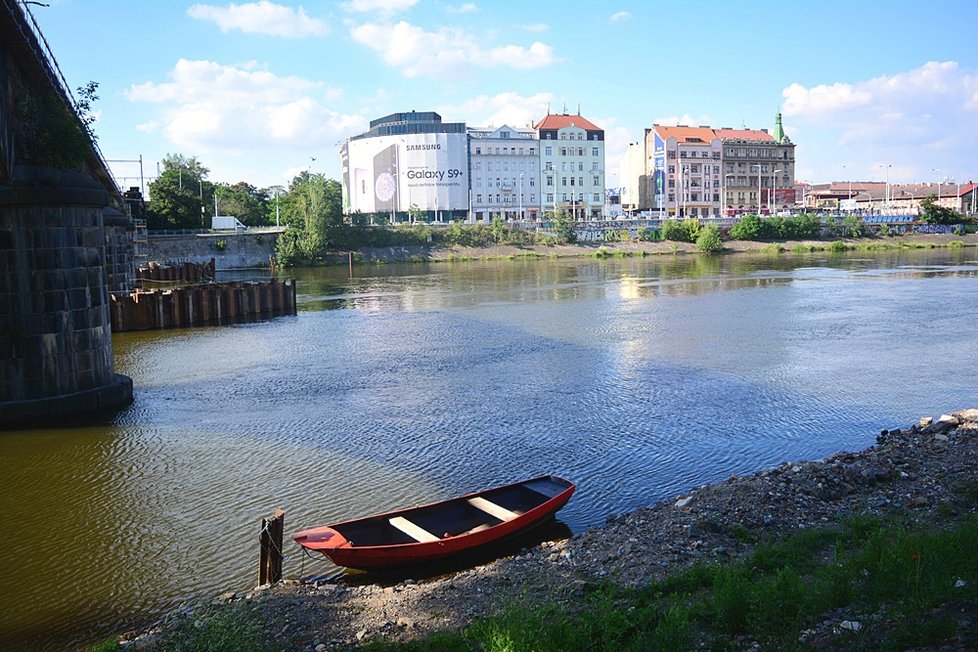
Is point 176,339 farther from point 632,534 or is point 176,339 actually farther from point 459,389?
point 632,534

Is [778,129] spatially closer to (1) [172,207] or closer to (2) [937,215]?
(2) [937,215]

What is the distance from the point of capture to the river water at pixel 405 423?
16125mm

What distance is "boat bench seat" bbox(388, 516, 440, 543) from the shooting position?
1465 centimetres

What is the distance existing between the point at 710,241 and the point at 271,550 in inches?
4612

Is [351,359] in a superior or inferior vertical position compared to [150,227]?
inferior

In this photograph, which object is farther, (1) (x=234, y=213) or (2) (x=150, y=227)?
(1) (x=234, y=213)

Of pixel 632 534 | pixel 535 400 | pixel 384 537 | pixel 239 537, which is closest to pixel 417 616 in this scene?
pixel 384 537

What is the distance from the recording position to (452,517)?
15.9 meters

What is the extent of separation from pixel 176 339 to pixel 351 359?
41.9ft

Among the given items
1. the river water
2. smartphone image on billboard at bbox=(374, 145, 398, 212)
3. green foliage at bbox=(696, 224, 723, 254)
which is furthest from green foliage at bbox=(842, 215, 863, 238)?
the river water

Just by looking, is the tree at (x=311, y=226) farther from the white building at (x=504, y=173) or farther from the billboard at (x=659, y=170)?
the billboard at (x=659, y=170)

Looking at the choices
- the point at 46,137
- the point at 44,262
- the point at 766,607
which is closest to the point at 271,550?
the point at 766,607

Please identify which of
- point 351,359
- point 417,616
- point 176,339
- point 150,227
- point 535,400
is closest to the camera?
point 417,616

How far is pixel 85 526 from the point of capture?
57.8ft
